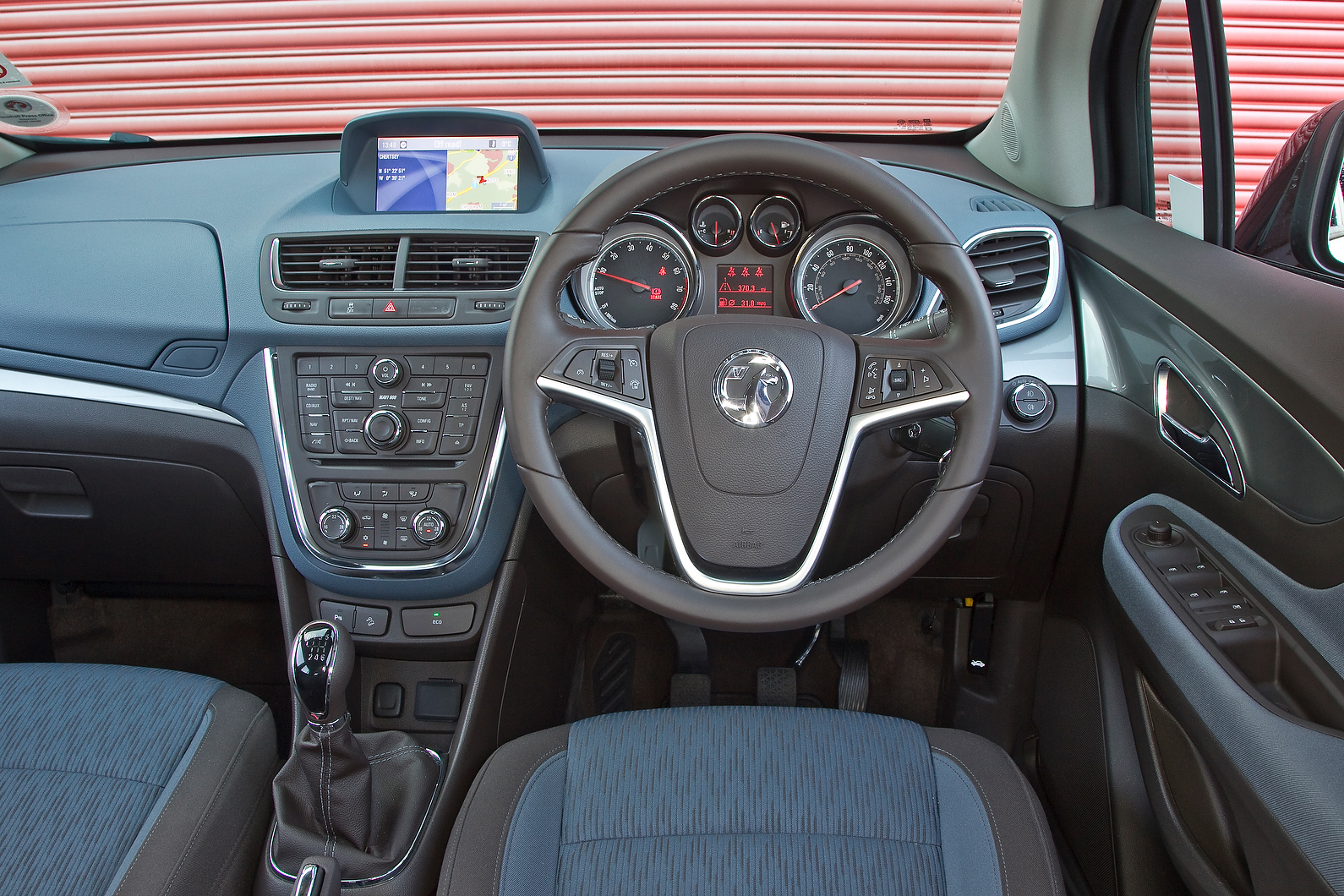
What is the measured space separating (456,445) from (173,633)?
122cm

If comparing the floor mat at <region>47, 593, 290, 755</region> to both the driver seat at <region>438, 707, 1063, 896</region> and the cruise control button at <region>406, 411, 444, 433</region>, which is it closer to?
the cruise control button at <region>406, 411, 444, 433</region>

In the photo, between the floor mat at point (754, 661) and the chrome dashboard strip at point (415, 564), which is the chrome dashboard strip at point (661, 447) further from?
the floor mat at point (754, 661)

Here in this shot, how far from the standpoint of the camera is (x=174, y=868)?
0.98m

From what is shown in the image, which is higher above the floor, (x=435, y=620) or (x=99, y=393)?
(x=99, y=393)

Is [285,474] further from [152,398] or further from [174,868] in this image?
[174,868]

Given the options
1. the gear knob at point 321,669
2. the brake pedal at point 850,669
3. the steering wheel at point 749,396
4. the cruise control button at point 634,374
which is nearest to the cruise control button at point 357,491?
the gear knob at point 321,669

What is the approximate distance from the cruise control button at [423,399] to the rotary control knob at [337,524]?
195 mm

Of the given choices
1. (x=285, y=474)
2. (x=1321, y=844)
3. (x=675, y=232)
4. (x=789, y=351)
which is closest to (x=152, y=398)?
(x=285, y=474)

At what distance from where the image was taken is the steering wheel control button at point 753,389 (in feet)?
3.35

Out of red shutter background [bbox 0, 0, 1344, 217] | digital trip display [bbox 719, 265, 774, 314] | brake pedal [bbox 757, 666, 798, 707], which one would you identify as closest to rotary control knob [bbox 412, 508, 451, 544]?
digital trip display [bbox 719, 265, 774, 314]

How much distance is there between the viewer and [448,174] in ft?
4.85

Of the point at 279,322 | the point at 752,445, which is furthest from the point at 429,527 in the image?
the point at 752,445

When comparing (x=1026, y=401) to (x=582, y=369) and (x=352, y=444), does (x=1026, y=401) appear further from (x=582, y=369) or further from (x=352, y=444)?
(x=352, y=444)

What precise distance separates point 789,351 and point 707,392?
4.5 inches
